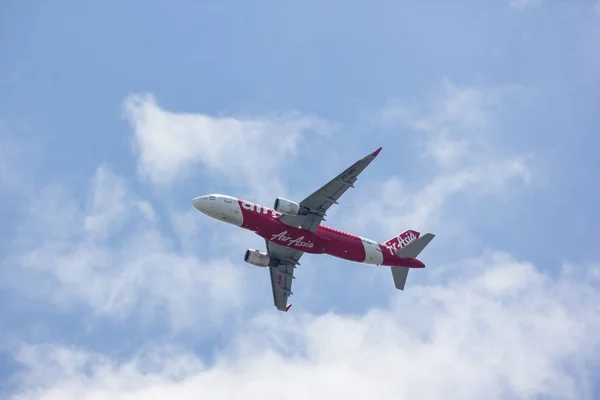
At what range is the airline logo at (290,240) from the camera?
275 ft

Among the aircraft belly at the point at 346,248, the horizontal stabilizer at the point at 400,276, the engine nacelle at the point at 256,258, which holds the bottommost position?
the horizontal stabilizer at the point at 400,276

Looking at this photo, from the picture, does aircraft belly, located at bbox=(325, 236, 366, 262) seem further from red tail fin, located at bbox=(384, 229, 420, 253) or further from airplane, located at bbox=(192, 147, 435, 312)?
red tail fin, located at bbox=(384, 229, 420, 253)

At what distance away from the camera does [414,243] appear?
88312mm

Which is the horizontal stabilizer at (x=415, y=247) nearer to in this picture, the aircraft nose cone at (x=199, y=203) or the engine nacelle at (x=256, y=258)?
the engine nacelle at (x=256, y=258)

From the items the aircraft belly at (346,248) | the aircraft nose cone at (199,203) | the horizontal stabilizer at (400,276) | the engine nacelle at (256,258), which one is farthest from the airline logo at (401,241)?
the aircraft nose cone at (199,203)

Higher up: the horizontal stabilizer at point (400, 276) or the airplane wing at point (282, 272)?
the airplane wing at point (282, 272)

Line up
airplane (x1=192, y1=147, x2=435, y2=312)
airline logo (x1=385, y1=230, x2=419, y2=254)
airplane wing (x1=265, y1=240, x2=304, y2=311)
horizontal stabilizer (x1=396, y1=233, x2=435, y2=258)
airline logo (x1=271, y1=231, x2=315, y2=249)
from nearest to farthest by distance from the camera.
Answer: airplane (x1=192, y1=147, x2=435, y2=312) → airline logo (x1=271, y1=231, x2=315, y2=249) → horizontal stabilizer (x1=396, y1=233, x2=435, y2=258) → airline logo (x1=385, y1=230, x2=419, y2=254) → airplane wing (x1=265, y1=240, x2=304, y2=311)

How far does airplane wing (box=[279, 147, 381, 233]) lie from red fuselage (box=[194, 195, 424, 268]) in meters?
0.99

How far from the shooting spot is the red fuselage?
3196 inches

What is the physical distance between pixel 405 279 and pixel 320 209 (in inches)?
612

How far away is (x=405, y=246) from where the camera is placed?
89.4 m

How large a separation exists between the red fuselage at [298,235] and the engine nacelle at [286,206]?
2.97 metres

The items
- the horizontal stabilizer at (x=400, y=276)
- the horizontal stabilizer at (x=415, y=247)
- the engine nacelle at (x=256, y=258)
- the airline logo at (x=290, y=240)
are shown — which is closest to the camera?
the airline logo at (x=290, y=240)

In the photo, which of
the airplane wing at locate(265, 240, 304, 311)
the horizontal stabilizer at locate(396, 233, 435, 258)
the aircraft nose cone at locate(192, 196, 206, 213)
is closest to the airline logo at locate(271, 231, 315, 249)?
the airplane wing at locate(265, 240, 304, 311)
